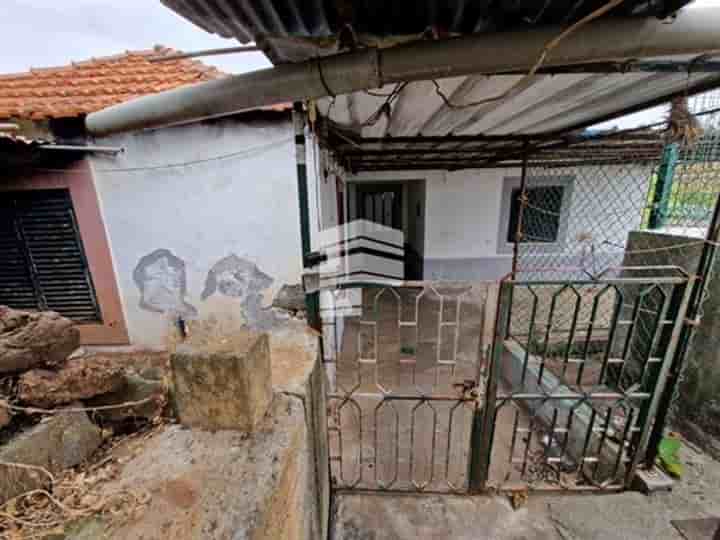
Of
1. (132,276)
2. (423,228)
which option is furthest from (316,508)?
(423,228)

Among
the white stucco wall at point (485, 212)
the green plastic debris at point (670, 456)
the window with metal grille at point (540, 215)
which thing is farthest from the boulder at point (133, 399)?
the window with metal grille at point (540, 215)

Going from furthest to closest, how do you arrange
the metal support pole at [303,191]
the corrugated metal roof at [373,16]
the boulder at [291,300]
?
the boulder at [291,300]
the metal support pole at [303,191]
the corrugated metal roof at [373,16]

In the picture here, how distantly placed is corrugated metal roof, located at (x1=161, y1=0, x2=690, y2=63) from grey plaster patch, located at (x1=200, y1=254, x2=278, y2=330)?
6.84ft

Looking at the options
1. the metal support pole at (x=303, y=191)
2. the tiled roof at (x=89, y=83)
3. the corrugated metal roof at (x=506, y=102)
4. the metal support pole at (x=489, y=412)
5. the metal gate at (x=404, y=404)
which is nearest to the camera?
the metal support pole at (x=303, y=191)

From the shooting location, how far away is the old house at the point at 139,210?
259 centimetres

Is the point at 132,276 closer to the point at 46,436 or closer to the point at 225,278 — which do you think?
the point at 225,278

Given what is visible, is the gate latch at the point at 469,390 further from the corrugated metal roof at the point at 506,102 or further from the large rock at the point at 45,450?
the large rock at the point at 45,450

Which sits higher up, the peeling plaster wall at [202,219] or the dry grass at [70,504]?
the peeling plaster wall at [202,219]

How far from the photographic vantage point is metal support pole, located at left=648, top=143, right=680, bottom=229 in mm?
2727

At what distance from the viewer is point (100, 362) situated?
1.07 metres

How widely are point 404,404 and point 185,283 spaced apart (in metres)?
2.47

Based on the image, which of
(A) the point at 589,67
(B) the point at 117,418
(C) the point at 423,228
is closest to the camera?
(B) the point at 117,418

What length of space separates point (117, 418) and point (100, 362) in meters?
0.21

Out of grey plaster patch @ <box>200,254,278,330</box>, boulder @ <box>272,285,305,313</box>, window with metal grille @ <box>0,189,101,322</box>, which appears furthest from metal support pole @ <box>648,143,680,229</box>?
window with metal grille @ <box>0,189,101,322</box>
